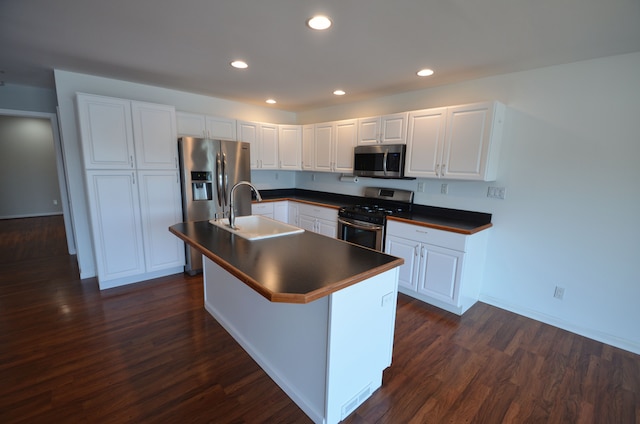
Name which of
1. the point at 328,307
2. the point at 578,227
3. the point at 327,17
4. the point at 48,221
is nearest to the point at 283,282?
the point at 328,307

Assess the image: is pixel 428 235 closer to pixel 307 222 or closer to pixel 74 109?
pixel 307 222

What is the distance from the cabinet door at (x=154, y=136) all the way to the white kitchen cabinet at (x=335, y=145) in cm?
197

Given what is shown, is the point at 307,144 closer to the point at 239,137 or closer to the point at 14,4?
the point at 239,137

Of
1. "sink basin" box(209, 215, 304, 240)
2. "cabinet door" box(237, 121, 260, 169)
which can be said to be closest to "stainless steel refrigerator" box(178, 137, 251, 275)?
"cabinet door" box(237, 121, 260, 169)

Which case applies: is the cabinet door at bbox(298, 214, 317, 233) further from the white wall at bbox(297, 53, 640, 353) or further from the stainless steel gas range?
the white wall at bbox(297, 53, 640, 353)

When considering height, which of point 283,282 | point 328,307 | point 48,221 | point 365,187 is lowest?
point 48,221

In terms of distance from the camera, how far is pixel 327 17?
1.73m

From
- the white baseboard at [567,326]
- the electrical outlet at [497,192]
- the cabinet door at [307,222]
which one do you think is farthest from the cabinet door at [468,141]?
the cabinet door at [307,222]

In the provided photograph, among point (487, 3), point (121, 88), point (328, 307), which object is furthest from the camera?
point (121, 88)

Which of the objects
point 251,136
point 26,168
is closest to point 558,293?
point 251,136

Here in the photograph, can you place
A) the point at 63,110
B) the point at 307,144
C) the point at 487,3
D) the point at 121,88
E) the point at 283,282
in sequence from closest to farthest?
the point at 283,282 < the point at 487,3 < the point at 63,110 < the point at 121,88 < the point at 307,144

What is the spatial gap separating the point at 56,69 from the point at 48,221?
16.7ft

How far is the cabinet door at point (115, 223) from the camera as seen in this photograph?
293 cm

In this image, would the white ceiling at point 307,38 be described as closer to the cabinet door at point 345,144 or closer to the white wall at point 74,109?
the white wall at point 74,109
